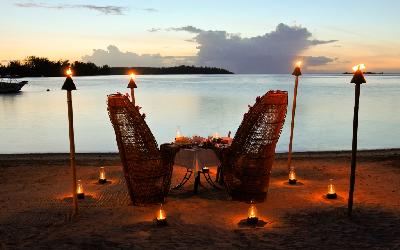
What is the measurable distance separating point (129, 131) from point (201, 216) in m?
1.79

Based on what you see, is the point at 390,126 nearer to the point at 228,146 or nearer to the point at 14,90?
the point at 228,146

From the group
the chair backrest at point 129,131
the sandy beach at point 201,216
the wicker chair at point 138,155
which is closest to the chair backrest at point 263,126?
the sandy beach at point 201,216

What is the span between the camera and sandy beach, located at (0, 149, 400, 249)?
5902 mm

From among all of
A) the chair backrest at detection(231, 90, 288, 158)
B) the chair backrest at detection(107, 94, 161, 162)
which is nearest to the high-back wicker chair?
the chair backrest at detection(231, 90, 288, 158)

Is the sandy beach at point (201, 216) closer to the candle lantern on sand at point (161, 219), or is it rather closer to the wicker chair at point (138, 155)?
the candle lantern on sand at point (161, 219)

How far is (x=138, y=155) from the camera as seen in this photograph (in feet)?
24.3

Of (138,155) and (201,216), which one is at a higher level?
(138,155)

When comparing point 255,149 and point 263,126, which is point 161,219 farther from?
point 263,126

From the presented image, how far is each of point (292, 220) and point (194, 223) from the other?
4.90 feet

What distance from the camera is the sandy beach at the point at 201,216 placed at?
19.4 feet

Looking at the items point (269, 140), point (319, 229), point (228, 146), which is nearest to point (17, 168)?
point (228, 146)

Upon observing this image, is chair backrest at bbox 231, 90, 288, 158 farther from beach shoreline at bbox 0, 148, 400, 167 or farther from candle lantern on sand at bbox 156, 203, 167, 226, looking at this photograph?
beach shoreline at bbox 0, 148, 400, 167

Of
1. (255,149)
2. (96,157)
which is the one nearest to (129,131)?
(255,149)

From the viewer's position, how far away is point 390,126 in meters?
29.1
